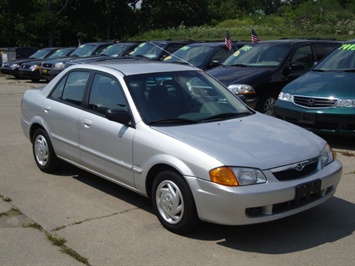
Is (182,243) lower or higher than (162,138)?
lower

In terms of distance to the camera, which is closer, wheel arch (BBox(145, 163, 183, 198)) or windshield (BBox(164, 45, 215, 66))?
wheel arch (BBox(145, 163, 183, 198))

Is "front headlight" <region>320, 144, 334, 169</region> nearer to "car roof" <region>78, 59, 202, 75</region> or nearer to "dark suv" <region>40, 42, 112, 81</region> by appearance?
"car roof" <region>78, 59, 202, 75</region>

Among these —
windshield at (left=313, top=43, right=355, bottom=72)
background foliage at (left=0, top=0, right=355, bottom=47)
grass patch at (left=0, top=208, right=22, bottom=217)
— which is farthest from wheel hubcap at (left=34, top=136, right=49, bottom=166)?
background foliage at (left=0, top=0, right=355, bottom=47)

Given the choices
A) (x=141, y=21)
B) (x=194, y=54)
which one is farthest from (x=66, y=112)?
(x=141, y=21)

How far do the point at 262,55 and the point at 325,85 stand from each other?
2590 millimetres

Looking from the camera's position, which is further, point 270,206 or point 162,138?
point 162,138

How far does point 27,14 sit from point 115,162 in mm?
36109

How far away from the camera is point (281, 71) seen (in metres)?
9.83

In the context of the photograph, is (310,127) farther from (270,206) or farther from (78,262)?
(78,262)

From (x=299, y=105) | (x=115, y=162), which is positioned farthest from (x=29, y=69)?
(x=115, y=162)

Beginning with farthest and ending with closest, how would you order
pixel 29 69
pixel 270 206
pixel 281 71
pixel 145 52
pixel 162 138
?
pixel 29 69 < pixel 145 52 < pixel 281 71 < pixel 162 138 < pixel 270 206

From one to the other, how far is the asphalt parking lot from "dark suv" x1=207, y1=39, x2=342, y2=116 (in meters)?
3.64

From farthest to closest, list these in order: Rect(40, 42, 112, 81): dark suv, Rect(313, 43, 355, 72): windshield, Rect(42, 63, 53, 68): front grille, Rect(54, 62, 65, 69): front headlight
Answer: Rect(42, 63, 53, 68): front grille, Rect(40, 42, 112, 81): dark suv, Rect(54, 62, 65, 69): front headlight, Rect(313, 43, 355, 72): windshield

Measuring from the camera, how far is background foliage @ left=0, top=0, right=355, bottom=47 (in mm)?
31391
